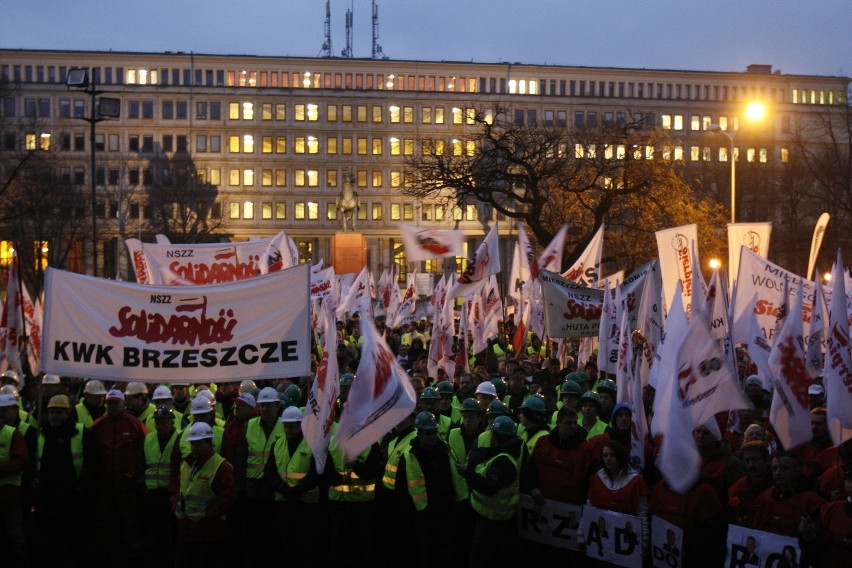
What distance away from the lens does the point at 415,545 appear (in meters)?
9.11

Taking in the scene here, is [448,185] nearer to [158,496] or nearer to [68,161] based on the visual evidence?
[158,496]

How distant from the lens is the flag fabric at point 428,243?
1695 centimetres

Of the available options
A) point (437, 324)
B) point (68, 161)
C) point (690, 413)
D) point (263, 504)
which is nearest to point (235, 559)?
point (263, 504)

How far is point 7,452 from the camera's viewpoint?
28.7ft

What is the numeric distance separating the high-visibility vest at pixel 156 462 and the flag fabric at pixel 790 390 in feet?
15.6

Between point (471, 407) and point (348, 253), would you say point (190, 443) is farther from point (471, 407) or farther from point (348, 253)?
point (348, 253)

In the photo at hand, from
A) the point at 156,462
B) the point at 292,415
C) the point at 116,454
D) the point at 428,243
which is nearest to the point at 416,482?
the point at 292,415

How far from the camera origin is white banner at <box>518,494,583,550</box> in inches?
311

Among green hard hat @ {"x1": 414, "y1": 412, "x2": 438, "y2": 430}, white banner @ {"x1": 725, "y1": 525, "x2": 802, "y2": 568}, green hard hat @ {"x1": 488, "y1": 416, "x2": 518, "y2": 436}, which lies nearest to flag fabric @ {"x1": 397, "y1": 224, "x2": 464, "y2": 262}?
green hard hat @ {"x1": 414, "y1": 412, "x2": 438, "y2": 430}

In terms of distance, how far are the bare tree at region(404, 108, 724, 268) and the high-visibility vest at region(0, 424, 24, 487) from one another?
55.9 feet

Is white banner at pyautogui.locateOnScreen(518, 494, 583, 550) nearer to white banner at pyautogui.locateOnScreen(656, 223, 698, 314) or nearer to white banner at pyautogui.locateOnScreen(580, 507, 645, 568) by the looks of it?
white banner at pyautogui.locateOnScreen(580, 507, 645, 568)

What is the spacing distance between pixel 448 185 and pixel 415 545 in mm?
17581

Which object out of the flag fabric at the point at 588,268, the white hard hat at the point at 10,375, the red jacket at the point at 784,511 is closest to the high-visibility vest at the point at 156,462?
the white hard hat at the point at 10,375

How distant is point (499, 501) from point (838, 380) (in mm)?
2630
